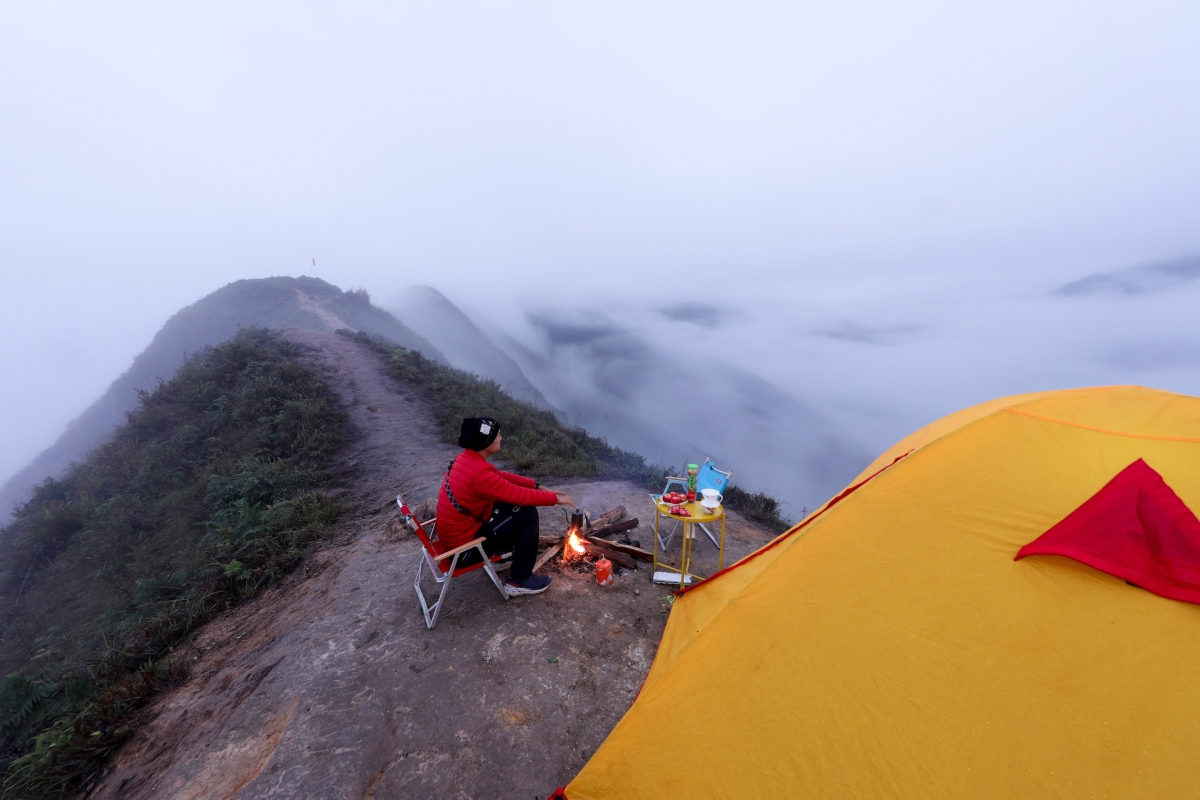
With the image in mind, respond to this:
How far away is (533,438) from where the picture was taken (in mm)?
13195

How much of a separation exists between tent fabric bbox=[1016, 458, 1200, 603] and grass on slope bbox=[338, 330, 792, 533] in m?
6.22

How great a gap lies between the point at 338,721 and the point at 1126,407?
278 inches

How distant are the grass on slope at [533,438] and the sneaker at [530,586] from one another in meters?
5.17

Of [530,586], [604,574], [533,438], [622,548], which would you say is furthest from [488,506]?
[533,438]

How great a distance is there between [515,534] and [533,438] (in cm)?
835

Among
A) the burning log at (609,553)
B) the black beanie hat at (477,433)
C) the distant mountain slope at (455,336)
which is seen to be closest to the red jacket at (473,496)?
the black beanie hat at (477,433)

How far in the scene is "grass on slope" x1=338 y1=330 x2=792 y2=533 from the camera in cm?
959

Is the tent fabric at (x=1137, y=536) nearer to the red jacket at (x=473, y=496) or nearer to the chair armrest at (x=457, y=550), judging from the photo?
the red jacket at (x=473, y=496)

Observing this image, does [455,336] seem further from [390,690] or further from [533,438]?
[390,690]

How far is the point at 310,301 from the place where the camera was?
3822 cm

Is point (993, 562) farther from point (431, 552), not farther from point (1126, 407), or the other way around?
point (431, 552)

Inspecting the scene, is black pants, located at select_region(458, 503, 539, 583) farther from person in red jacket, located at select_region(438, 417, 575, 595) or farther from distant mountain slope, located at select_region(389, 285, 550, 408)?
distant mountain slope, located at select_region(389, 285, 550, 408)

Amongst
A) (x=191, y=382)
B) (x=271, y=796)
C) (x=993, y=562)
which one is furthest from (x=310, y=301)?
(x=993, y=562)

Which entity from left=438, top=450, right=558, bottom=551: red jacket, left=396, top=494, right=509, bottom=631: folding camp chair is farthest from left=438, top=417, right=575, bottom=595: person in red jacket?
left=396, top=494, right=509, bottom=631: folding camp chair
